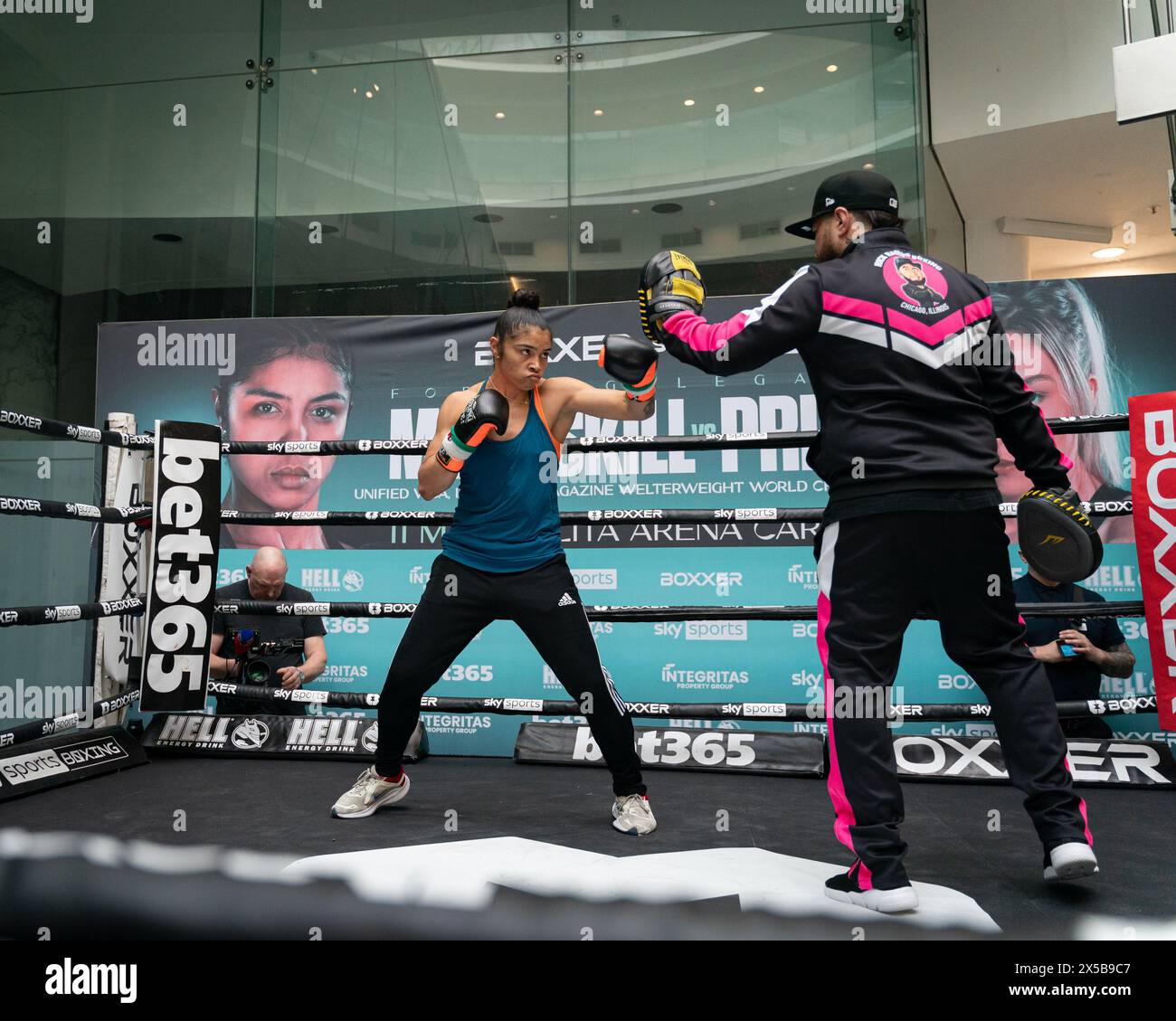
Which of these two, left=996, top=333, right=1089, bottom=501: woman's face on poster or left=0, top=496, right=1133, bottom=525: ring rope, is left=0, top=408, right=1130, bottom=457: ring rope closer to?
left=0, top=496, right=1133, bottom=525: ring rope

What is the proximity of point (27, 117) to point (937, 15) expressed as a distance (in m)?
5.19

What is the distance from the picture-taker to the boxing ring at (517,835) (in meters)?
1.55

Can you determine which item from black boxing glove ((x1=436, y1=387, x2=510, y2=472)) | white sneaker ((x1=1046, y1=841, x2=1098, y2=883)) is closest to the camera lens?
black boxing glove ((x1=436, y1=387, x2=510, y2=472))

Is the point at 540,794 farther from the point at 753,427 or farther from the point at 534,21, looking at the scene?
the point at 534,21

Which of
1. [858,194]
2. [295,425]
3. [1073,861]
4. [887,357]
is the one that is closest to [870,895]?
[1073,861]

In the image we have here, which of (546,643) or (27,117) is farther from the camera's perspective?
(27,117)

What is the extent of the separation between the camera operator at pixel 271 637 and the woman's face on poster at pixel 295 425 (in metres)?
0.53

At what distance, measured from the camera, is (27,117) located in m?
5.19

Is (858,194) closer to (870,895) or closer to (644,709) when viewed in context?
(870,895)

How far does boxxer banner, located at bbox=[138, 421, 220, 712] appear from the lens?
288 cm

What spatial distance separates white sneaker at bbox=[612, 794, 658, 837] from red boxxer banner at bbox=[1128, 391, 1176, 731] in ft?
4.80

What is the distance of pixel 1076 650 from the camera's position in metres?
2.96

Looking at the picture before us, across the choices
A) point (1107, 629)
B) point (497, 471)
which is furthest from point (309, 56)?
point (1107, 629)
